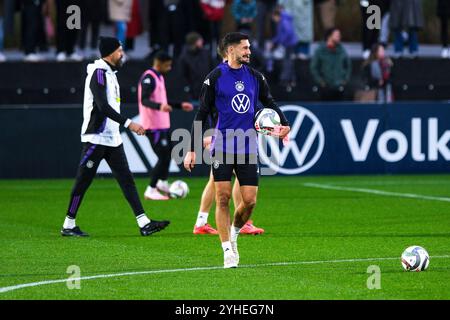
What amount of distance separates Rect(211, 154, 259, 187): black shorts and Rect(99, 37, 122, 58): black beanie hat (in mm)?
3226

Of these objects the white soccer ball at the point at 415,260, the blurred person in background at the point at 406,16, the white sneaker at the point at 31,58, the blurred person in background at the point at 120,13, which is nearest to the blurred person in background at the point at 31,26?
the white sneaker at the point at 31,58

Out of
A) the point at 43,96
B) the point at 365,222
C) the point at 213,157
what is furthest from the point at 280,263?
the point at 43,96

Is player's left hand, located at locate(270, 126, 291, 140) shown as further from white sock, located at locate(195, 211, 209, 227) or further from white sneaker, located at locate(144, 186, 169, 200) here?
white sneaker, located at locate(144, 186, 169, 200)

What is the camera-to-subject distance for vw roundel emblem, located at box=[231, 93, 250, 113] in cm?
1202

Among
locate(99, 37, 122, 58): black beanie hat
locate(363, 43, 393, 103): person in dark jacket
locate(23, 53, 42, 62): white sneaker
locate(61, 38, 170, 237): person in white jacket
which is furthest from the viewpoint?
locate(23, 53, 42, 62): white sneaker

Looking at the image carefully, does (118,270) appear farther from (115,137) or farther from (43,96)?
(43,96)

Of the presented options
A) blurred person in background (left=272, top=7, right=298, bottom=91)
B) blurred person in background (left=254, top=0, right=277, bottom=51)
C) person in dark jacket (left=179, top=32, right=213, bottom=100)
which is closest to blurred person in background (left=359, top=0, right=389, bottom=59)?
blurred person in background (left=272, top=7, right=298, bottom=91)

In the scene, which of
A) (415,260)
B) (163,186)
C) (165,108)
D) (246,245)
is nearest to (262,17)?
(163,186)

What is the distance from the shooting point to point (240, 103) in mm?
12031

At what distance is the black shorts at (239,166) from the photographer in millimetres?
12000

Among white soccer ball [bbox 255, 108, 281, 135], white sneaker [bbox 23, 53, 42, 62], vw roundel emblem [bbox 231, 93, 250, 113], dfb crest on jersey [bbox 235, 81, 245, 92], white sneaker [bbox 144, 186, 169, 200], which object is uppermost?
dfb crest on jersey [bbox 235, 81, 245, 92]

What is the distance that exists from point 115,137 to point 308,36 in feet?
42.0

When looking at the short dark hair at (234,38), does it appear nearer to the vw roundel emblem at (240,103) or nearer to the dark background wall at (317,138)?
the vw roundel emblem at (240,103)

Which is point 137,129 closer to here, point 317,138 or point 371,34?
point 317,138
